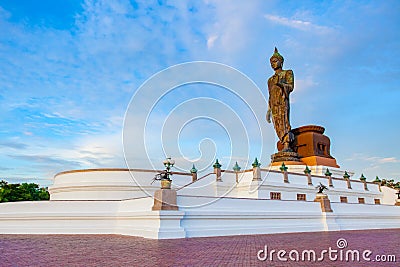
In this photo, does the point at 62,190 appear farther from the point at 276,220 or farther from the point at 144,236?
the point at 276,220

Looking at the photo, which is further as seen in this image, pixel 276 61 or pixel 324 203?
pixel 276 61

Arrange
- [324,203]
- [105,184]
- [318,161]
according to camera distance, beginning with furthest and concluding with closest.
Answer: [318,161] → [105,184] → [324,203]

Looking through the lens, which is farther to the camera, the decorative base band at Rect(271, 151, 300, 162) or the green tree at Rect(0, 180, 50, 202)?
the green tree at Rect(0, 180, 50, 202)

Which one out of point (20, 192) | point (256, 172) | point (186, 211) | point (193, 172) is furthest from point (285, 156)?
point (20, 192)

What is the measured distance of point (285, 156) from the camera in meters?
29.9

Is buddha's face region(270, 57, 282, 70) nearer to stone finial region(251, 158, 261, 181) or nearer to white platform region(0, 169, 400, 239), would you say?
white platform region(0, 169, 400, 239)

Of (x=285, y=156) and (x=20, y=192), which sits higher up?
(x=285, y=156)

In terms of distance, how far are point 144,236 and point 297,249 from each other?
19.3 feet

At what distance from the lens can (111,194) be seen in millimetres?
19578

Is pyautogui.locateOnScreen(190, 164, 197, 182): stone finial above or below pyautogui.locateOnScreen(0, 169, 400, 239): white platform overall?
above

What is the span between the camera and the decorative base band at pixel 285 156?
97.5 ft

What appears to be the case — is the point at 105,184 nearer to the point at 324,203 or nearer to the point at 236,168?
the point at 236,168

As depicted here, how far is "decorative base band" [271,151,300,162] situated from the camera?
2972 cm

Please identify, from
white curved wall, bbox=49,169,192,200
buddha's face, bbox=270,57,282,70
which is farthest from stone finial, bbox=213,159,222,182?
buddha's face, bbox=270,57,282,70
